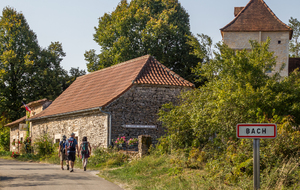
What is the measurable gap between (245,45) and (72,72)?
951 inches

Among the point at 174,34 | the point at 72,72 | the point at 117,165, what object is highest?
the point at 174,34

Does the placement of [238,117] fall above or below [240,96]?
below

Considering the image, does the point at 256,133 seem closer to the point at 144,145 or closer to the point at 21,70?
the point at 144,145

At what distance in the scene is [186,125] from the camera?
46.3 ft

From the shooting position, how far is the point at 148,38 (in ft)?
112

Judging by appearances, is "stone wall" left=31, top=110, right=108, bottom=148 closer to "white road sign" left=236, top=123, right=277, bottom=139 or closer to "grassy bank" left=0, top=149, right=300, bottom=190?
"grassy bank" left=0, top=149, right=300, bottom=190

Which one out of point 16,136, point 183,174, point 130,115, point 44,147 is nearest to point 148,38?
point 44,147

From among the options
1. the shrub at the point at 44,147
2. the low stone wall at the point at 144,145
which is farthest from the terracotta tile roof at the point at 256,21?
the shrub at the point at 44,147

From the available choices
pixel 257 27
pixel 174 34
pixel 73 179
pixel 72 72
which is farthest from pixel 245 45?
pixel 72 72

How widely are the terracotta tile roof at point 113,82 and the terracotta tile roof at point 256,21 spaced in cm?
795

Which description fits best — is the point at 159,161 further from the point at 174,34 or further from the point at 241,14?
the point at 174,34

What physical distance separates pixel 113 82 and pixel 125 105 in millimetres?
3519

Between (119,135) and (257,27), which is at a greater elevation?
(257,27)

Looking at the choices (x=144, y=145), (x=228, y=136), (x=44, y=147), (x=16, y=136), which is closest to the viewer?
(x=228, y=136)
